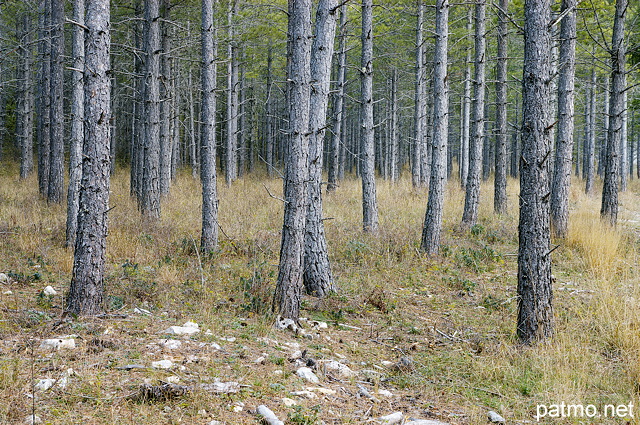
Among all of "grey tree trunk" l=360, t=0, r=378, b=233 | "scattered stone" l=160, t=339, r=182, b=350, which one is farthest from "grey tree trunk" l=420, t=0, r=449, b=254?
"scattered stone" l=160, t=339, r=182, b=350

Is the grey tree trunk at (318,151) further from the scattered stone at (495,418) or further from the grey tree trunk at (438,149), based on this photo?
the scattered stone at (495,418)

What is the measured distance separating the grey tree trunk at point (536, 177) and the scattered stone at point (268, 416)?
3234mm

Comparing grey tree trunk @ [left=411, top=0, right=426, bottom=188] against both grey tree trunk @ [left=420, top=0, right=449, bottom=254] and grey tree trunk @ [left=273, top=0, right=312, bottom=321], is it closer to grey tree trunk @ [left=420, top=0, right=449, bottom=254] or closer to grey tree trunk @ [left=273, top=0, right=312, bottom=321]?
grey tree trunk @ [left=420, top=0, right=449, bottom=254]

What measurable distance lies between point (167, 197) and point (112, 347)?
12.6 m

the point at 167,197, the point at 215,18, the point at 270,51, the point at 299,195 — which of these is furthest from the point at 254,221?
the point at 270,51

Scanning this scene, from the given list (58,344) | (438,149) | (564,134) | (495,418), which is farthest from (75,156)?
(564,134)

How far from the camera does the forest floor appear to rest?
3842mm

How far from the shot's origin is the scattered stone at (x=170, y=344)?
15.6ft

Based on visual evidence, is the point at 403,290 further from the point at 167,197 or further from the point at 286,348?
the point at 167,197

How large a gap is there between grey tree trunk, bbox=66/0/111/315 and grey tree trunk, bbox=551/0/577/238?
10.1 meters

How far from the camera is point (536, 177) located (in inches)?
208

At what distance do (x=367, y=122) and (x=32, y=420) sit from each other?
9.73 metres

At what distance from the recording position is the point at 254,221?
12656mm

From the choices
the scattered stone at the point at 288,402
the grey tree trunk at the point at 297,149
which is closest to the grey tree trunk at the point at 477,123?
the grey tree trunk at the point at 297,149
